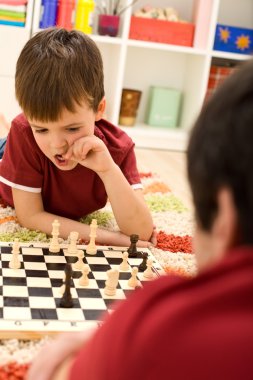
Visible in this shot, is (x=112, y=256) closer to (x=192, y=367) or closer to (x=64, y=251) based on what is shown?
(x=64, y=251)

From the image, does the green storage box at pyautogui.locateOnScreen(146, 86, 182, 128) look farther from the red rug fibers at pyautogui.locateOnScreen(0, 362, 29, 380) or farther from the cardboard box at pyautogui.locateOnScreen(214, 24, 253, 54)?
the red rug fibers at pyautogui.locateOnScreen(0, 362, 29, 380)

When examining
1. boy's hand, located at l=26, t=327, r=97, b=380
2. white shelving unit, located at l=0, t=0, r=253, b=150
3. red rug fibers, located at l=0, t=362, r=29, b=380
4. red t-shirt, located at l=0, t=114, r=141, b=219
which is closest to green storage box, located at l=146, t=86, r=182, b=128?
white shelving unit, located at l=0, t=0, r=253, b=150

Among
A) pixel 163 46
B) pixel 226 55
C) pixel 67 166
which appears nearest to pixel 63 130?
pixel 67 166

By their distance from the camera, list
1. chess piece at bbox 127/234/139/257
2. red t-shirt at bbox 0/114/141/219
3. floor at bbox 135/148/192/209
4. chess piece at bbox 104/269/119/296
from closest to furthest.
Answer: chess piece at bbox 104/269/119/296 → chess piece at bbox 127/234/139/257 → red t-shirt at bbox 0/114/141/219 → floor at bbox 135/148/192/209

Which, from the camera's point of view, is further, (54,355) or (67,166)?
(67,166)

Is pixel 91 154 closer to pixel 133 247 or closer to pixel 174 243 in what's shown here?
pixel 133 247

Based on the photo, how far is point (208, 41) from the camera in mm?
2982

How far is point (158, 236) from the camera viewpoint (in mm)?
1574

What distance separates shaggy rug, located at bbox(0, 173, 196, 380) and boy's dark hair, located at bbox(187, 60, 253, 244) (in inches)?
18.5

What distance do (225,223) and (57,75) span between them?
0.86 m

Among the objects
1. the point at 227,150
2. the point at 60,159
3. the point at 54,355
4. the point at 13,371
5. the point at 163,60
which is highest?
the point at 163,60

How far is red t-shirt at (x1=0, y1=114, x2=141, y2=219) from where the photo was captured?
4.70 ft

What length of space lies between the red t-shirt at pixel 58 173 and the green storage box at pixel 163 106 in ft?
5.58

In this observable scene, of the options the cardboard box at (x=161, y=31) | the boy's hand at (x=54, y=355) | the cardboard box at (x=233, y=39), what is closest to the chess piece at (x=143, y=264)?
the boy's hand at (x=54, y=355)
